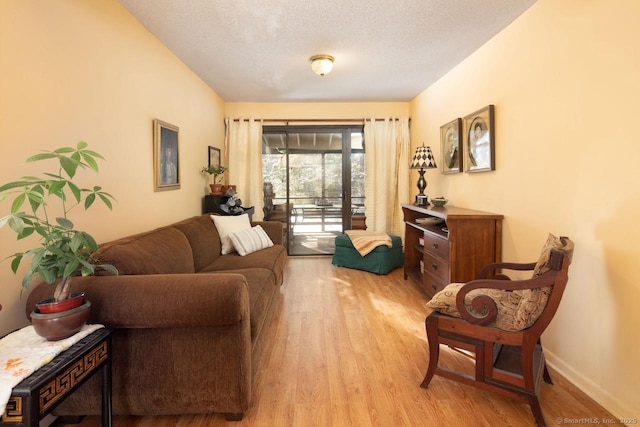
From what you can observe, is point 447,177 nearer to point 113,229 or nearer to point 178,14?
point 178,14

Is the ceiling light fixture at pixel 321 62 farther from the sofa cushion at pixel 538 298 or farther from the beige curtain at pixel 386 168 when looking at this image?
the sofa cushion at pixel 538 298

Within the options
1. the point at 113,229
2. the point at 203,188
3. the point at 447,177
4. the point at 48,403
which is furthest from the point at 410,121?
the point at 48,403

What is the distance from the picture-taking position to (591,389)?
5.97 feet

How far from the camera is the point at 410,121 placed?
509 cm

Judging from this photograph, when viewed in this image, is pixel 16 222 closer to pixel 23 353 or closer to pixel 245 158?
pixel 23 353

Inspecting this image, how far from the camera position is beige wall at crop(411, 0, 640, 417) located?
1630 millimetres

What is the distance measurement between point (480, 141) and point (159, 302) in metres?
2.89

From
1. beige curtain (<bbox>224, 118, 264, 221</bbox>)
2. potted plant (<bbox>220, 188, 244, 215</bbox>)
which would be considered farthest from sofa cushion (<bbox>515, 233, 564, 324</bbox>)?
beige curtain (<bbox>224, 118, 264, 221</bbox>)

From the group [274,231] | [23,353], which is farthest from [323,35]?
[23,353]

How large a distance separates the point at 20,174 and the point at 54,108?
0.43 metres

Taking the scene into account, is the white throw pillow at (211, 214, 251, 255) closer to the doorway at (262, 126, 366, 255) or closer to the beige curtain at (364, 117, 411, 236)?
the doorway at (262, 126, 366, 255)

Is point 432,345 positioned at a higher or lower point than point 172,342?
lower

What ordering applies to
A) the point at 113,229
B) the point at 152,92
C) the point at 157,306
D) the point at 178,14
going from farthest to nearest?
the point at 152,92 < the point at 178,14 < the point at 113,229 < the point at 157,306

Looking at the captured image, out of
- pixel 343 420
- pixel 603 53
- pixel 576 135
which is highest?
pixel 603 53
